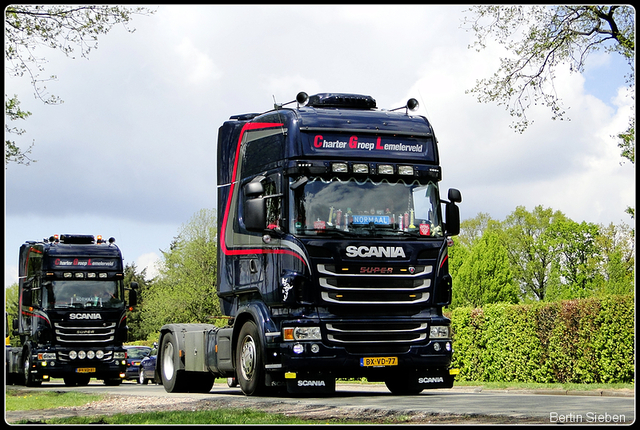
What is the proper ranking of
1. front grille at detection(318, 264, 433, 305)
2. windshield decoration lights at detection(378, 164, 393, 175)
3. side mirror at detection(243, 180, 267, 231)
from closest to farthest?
front grille at detection(318, 264, 433, 305) < side mirror at detection(243, 180, 267, 231) < windshield decoration lights at detection(378, 164, 393, 175)

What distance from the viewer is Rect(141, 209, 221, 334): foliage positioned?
201ft

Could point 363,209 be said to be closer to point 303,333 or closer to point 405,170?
point 405,170

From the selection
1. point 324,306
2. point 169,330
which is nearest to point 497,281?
point 169,330

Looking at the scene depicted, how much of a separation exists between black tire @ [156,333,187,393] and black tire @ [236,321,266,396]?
138 inches

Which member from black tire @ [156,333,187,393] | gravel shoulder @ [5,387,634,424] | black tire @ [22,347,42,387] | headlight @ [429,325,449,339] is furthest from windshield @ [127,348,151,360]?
headlight @ [429,325,449,339]

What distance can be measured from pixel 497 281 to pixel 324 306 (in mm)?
54040

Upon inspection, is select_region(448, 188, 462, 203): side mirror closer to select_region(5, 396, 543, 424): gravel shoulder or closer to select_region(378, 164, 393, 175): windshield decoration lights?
select_region(378, 164, 393, 175): windshield decoration lights

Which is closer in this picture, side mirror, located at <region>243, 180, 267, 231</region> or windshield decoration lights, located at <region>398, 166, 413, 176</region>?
side mirror, located at <region>243, 180, 267, 231</region>

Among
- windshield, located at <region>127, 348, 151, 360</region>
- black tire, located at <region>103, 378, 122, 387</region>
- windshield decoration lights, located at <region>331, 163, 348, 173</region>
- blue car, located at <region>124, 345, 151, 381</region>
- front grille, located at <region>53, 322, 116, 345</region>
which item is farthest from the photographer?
windshield, located at <region>127, 348, 151, 360</region>

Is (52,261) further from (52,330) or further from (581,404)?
(581,404)

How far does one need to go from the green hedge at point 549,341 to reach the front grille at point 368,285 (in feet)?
30.2

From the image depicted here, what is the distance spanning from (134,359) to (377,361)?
27130 millimetres

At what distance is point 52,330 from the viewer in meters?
26.0
